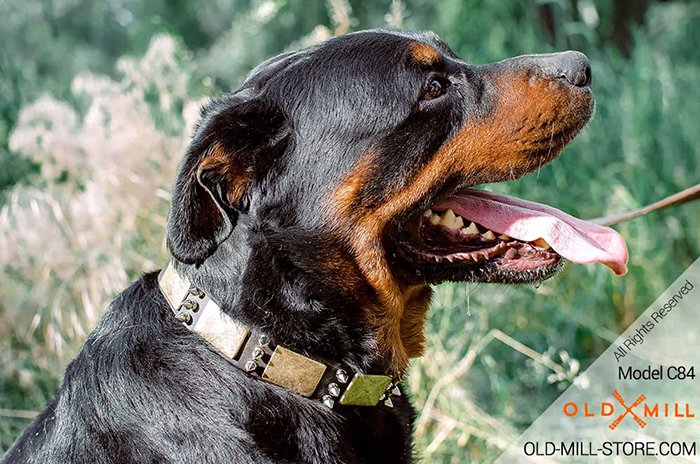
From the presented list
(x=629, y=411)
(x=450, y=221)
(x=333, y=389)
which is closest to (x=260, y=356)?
(x=333, y=389)

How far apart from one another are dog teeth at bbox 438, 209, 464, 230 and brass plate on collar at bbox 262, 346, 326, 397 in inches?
29.0

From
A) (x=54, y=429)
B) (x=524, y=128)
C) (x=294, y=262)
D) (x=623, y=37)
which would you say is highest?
(x=623, y=37)

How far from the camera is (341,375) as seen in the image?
254 centimetres

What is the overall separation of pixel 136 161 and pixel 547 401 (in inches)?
A: 113

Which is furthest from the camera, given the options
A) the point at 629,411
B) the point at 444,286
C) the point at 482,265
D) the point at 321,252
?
the point at 444,286

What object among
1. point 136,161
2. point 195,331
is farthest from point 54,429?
point 136,161

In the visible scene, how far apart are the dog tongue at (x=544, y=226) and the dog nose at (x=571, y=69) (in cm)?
48

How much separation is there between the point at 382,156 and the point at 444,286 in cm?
213

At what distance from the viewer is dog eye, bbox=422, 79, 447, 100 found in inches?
109

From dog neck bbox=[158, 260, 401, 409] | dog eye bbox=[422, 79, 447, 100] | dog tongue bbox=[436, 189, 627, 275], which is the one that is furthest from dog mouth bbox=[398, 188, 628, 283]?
dog neck bbox=[158, 260, 401, 409]

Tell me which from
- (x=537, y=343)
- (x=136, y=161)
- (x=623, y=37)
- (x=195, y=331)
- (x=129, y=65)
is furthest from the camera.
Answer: (x=623, y=37)

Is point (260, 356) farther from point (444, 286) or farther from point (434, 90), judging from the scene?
point (444, 286)

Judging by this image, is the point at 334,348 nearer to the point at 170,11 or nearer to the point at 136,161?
the point at 136,161

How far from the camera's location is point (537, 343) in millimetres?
5230
